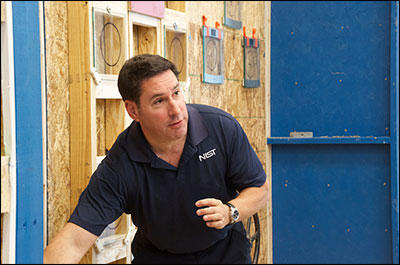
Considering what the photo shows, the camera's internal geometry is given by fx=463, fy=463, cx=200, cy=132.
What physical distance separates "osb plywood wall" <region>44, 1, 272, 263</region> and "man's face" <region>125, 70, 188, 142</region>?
613mm

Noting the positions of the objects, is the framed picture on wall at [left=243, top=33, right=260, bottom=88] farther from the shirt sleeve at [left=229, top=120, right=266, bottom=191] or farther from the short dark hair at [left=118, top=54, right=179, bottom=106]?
the short dark hair at [left=118, top=54, right=179, bottom=106]

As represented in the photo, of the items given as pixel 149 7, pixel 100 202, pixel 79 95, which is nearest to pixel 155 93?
pixel 100 202

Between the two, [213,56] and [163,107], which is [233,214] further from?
[213,56]

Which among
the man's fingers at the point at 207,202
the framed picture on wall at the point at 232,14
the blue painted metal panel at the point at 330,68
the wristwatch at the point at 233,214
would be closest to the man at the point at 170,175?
the wristwatch at the point at 233,214

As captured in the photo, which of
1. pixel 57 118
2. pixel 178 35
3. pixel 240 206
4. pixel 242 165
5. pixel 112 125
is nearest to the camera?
pixel 240 206

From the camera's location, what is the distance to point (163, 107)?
1.73 m

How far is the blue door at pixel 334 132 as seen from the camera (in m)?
3.42

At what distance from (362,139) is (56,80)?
2275 mm

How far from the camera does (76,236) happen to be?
61.5 inches

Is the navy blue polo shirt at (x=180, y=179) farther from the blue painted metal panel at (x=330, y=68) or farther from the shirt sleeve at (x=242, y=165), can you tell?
the blue painted metal panel at (x=330, y=68)

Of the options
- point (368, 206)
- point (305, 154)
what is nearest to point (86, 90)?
point (305, 154)

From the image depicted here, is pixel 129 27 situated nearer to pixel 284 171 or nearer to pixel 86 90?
pixel 86 90

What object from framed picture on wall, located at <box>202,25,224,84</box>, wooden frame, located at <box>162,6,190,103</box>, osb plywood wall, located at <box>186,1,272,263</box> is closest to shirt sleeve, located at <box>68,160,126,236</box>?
wooden frame, located at <box>162,6,190,103</box>

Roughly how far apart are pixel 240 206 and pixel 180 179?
0.26 meters
